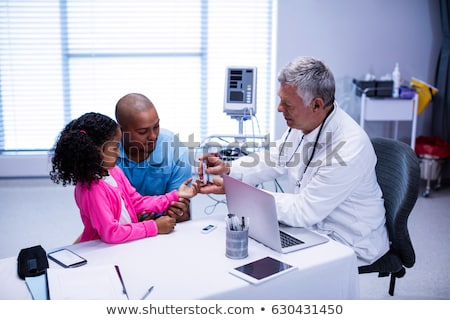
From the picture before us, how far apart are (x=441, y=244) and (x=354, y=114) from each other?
64.4 inches

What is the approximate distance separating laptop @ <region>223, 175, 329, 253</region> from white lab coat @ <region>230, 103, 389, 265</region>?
4.1 inches

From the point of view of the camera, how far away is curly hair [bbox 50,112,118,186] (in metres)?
1.65

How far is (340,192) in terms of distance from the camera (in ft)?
5.92

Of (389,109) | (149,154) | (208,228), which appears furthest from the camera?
(389,109)

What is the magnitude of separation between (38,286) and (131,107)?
0.85 meters

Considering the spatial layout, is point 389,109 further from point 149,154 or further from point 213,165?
point 149,154

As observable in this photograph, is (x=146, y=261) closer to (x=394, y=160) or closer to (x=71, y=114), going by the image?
(x=394, y=160)

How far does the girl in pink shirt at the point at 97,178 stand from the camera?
1.65m

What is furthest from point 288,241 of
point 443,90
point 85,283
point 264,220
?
point 443,90

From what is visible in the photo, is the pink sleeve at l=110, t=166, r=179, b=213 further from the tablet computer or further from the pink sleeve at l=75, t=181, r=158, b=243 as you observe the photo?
the tablet computer

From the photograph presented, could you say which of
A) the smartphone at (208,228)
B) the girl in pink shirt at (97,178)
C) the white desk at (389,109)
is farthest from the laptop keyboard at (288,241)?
the white desk at (389,109)

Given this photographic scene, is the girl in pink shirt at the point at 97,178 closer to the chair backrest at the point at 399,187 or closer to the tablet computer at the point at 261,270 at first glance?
the tablet computer at the point at 261,270

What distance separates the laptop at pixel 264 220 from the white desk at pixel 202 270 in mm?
29
